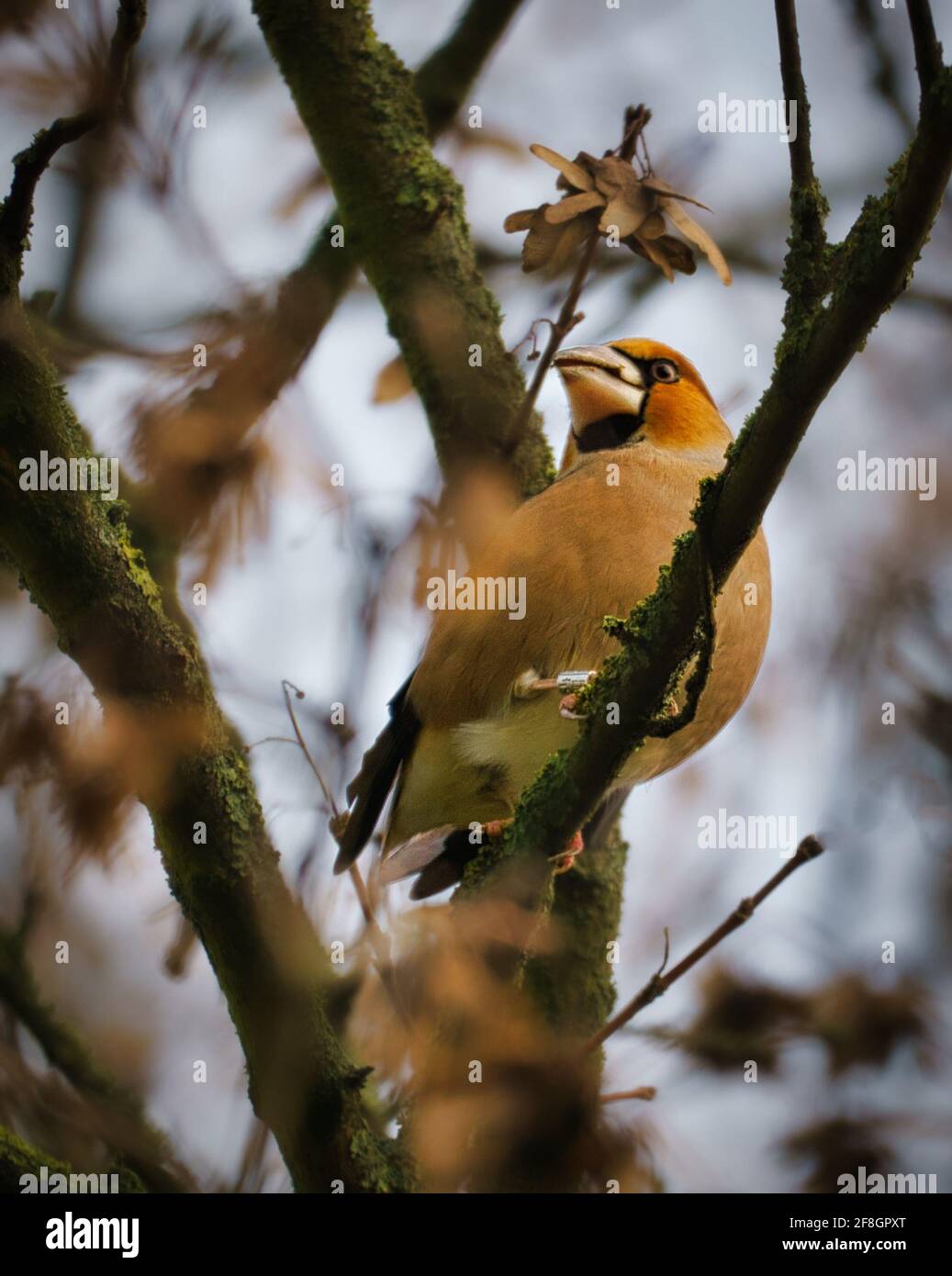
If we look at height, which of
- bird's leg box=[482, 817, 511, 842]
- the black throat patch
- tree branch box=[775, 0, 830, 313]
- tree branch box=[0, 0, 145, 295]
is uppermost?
the black throat patch

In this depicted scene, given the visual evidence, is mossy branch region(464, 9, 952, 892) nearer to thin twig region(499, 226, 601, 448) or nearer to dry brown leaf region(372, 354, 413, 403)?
thin twig region(499, 226, 601, 448)

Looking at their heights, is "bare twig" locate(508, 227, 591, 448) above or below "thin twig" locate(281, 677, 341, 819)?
above

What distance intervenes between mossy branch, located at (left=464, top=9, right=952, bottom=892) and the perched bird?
1.92ft

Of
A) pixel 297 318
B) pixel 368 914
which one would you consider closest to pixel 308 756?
pixel 368 914

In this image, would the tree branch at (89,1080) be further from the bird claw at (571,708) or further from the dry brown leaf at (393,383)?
the dry brown leaf at (393,383)

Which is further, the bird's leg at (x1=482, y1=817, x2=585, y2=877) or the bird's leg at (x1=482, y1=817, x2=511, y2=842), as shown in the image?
the bird's leg at (x1=482, y1=817, x2=511, y2=842)

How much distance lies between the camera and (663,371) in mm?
4812

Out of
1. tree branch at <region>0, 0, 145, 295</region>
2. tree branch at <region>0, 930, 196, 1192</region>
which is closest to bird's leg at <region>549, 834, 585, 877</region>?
tree branch at <region>0, 930, 196, 1192</region>

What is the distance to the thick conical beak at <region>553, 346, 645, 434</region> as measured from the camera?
459 centimetres

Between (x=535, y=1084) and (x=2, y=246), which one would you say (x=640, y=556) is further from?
(x=2, y=246)

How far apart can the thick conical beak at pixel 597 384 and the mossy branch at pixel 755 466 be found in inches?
75.3

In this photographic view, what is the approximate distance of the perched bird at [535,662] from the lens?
372 cm

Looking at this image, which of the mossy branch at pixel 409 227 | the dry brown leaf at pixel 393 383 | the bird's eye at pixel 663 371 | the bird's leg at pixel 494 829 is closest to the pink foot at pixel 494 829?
the bird's leg at pixel 494 829
